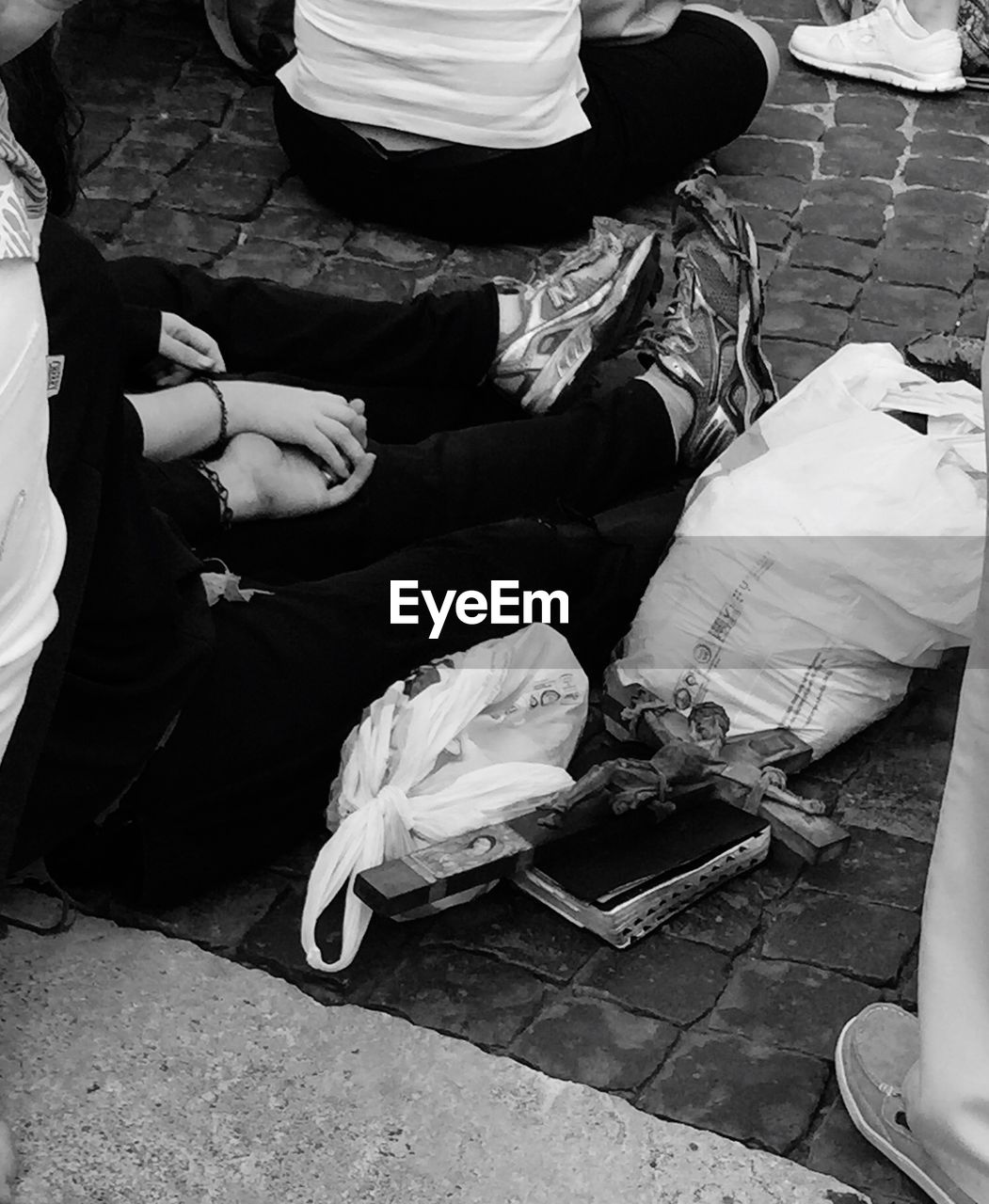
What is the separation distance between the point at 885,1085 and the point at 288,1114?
2.47 feet

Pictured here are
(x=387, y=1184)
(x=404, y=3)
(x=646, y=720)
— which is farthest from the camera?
(x=404, y=3)

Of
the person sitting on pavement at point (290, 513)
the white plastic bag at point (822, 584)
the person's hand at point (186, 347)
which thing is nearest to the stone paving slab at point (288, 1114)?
the person sitting on pavement at point (290, 513)

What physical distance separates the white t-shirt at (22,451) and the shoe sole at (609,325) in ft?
5.00

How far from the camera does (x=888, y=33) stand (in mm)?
4914

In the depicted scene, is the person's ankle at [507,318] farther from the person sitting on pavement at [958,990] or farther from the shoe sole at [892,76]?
the shoe sole at [892,76]

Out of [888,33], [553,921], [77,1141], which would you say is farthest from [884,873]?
[888,33]

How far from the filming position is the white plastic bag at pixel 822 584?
9.20 ft

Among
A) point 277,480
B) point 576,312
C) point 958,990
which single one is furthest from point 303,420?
point 958,990

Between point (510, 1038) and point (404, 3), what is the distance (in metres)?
→ 2.44

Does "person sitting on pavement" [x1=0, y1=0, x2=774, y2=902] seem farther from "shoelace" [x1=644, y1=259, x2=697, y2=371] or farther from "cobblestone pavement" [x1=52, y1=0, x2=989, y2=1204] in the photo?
"cobblestone pavement" [x1=52, y1=0, x2=989, y2=1204]

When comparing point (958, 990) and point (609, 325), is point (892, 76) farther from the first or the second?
point (958, 990)

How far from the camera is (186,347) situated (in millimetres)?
3076

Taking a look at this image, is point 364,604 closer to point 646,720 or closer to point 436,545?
point 436,545

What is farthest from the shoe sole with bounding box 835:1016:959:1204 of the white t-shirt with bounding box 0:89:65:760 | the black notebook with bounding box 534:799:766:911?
the white t-shirt with bounding box 0:89:65:760
